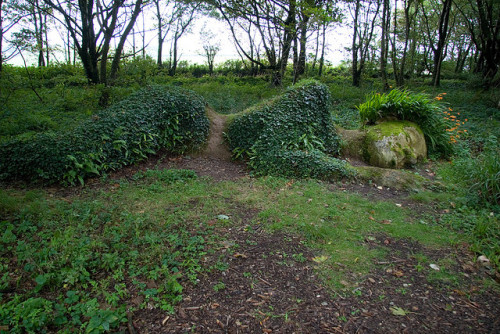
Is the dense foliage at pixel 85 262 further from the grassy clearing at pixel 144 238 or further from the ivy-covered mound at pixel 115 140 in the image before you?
the ivy-covered mound at pixel 115 140

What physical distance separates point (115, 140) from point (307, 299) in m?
4.66

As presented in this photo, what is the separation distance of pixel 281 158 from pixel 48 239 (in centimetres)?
419

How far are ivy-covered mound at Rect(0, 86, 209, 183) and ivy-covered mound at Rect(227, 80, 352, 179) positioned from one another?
1175 mm

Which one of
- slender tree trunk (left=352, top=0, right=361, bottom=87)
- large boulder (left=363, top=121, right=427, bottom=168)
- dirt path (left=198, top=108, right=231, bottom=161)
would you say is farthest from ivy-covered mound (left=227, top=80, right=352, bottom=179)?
slender tree trunk (left=352, top=0, right=361, bottom=87)

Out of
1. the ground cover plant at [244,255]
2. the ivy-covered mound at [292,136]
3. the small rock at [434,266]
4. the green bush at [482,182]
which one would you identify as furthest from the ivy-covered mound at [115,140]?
the green bush at [482,182]

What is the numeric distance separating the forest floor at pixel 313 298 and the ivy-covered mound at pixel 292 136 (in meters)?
2.50

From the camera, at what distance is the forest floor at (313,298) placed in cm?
251

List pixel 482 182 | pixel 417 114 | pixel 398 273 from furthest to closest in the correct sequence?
1. pixel 417 114
2. pixel 482 182
3. pixel 398 273

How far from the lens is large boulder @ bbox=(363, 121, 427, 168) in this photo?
22.8ft

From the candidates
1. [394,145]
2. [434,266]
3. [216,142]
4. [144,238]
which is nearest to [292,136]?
[216,142]

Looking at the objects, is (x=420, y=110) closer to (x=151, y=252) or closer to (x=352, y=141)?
(x=352, y=141)

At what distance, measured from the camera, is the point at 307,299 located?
2809 millimetres

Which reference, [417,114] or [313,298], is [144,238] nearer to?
[313,298]

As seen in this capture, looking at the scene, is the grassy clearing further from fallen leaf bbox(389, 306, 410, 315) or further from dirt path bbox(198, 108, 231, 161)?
dirt path bbox(198, 108, 231, 161)
